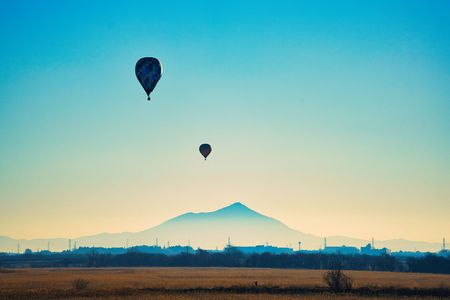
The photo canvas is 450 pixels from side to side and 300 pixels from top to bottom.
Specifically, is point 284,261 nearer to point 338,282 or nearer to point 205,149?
point 205,149

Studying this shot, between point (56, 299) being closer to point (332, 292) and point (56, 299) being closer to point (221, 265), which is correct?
point (332, 292)

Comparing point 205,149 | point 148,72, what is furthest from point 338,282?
point 148,72

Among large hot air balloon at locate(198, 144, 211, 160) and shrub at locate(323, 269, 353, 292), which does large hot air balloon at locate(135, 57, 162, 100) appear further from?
shrub at locate(323, 269, 353, 292)

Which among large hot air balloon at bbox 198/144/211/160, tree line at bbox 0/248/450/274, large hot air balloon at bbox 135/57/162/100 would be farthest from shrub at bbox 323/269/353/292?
tree line at bbox 0/248/450/274

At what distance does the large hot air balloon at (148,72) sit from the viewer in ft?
197

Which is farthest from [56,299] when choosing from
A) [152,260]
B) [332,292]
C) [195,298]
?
[152,260]

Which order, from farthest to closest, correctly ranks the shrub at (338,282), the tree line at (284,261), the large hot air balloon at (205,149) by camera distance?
1. the tree line at (284,261)
2. the large hot air balloon at (205,149)
3. the shrub at (338,282)

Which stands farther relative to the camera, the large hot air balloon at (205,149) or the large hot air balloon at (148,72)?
the large hot air balloon at (205,149)

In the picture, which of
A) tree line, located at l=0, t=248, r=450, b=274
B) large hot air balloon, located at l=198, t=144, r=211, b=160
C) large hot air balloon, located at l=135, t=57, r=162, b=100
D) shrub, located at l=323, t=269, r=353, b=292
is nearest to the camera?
large hot air balloon, located at l=135, t=57, r=162, b=100

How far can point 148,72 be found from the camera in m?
61.1

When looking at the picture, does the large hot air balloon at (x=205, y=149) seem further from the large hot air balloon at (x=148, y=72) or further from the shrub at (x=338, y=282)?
the shrub at (x=338, y=282)

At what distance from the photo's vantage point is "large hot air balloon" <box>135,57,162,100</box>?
60009 mm

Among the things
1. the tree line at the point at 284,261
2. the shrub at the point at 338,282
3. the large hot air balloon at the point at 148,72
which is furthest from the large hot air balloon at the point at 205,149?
the tree line at the point at 284,261

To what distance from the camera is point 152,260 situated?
192 metres
